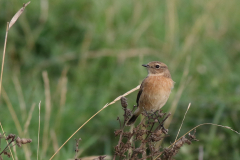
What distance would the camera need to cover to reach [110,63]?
7.14 metres

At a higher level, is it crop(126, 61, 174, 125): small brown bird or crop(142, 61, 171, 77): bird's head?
crop(142, 61, 171, 77): bird's head

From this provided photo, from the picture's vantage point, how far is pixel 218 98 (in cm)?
565

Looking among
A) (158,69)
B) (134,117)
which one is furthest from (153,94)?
(158,69)

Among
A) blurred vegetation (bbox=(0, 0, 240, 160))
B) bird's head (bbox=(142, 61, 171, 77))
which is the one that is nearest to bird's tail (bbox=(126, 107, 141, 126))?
bird's head (bbox=(142, 61, 171, 77))

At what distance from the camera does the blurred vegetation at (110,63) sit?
5480 millimetres

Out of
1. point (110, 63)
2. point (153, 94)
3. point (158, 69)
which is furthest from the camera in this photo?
point (110, 63)

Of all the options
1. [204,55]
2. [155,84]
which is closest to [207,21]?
[204,55]

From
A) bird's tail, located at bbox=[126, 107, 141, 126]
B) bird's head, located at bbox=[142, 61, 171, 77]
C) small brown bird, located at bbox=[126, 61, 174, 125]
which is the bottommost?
bird's tail, located at bbox=[126, 107, 141, 126]

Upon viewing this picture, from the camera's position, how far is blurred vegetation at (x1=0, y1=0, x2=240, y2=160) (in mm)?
5480

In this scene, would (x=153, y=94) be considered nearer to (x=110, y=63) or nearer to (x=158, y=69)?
(x=158, y=69)

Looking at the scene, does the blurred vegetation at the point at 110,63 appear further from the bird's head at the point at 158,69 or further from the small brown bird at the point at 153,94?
the small brown bird at the point at 153,94

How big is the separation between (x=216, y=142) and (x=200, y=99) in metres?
0.75

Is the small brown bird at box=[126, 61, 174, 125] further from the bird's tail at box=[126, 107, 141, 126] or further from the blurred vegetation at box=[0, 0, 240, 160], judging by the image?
the blurred vegetation at box=[0, 0, 240, 160]

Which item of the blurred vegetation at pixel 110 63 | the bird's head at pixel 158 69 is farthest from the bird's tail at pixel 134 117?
the blurred vegetation at pixel 110 63
